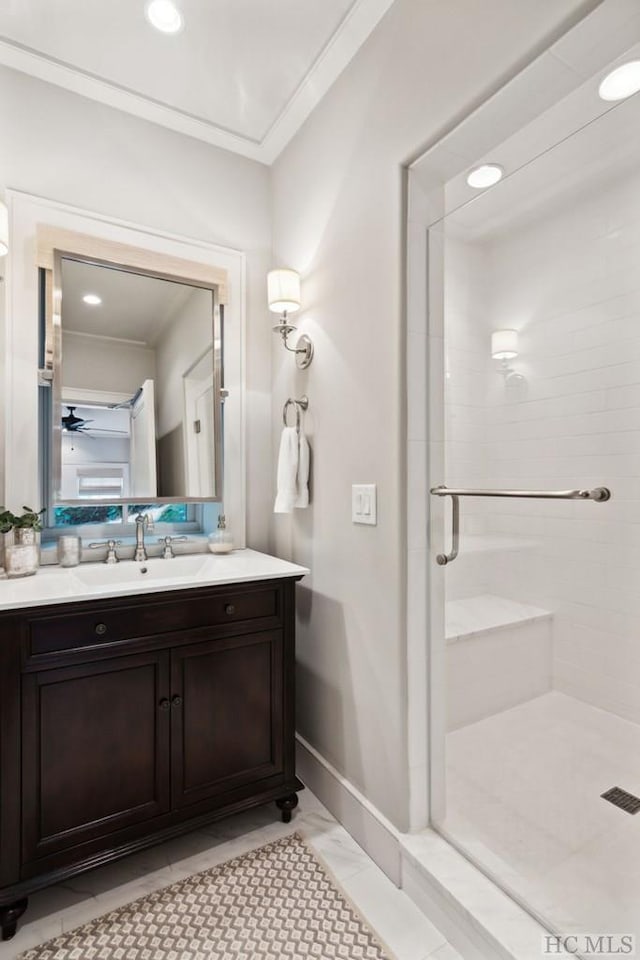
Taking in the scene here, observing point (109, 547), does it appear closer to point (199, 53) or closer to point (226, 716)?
point (226, 716)

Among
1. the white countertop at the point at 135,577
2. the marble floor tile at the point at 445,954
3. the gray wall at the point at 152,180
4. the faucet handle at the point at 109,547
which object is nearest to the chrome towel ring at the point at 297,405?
the gray wall at the point at 152,180

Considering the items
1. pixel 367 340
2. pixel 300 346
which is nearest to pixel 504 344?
pixel 367 340

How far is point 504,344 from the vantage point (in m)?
1.41

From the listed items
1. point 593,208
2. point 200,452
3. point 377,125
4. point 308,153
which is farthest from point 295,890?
point 308,153

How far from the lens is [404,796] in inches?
55.9

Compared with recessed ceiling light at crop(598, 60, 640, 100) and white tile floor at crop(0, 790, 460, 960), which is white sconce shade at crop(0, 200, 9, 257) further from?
white tile floor at crop(0, 790, 460, 960)

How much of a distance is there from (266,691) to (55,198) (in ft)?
6.44

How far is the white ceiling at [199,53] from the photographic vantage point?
1558 millimetres

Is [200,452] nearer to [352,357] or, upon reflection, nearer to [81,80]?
[352,357]

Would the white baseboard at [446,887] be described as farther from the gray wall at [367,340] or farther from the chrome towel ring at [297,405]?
the chrome towel ring at [297,405]

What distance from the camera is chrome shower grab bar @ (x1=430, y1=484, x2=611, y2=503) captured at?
115 centimetres

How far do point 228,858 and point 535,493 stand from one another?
1.46m

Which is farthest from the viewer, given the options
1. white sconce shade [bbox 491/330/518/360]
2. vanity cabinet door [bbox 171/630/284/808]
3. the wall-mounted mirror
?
the wall-mounted mirror

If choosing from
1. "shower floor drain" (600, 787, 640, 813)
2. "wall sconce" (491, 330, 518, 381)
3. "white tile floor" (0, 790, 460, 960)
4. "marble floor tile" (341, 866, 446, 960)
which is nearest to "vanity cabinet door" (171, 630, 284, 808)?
"white tile floor" (0, 790, 460, 960)
